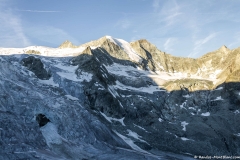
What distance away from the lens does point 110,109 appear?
119m

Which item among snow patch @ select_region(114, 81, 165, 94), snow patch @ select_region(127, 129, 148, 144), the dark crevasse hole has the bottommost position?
the dark crevasse hole

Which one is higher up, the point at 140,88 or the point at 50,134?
the point at 140,88

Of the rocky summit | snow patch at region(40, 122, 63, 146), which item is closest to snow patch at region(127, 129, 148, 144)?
the rocky summit

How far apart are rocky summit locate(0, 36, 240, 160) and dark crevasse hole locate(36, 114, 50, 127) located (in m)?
0.16

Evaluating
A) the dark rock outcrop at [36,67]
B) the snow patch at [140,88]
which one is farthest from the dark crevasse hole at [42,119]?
the snow patch at [140,88]

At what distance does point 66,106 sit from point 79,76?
113 feet

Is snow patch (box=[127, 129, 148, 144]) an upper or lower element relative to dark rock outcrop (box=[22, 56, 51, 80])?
lower

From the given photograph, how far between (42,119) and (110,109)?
3947 cm

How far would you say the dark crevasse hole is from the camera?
81.9 m

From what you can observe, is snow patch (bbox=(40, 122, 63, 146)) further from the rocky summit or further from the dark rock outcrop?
the dark rock outcrop

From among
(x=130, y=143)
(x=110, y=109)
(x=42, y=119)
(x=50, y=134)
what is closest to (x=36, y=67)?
(x=110, y=109)

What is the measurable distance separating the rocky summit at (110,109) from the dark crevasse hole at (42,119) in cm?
16

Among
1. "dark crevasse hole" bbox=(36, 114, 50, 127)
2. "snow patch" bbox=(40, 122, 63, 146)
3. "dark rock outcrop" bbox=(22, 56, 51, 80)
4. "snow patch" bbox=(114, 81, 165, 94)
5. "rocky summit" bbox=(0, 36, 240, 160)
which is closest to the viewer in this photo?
"snow patch" bbox=(40, 122, 63, 146)

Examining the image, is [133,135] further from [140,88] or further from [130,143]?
[140,88]
